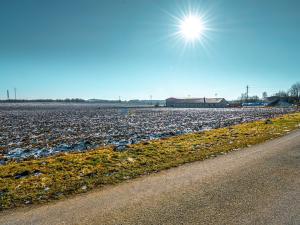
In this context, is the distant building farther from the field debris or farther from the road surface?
the road surface

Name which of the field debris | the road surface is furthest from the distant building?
the road surface

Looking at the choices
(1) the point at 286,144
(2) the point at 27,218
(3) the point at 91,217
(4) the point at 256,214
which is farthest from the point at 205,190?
(1) the point at 286,144

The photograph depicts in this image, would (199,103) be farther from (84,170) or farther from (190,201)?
(190,201)

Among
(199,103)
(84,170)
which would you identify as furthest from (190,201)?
(199,103)

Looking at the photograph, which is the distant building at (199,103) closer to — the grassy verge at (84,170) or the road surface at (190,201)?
the grassy verge at (84,170)

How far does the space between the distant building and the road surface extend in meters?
117

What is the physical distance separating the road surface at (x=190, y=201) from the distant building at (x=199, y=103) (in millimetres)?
117178

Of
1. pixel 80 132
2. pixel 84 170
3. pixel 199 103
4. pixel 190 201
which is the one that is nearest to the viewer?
pixel 190 201

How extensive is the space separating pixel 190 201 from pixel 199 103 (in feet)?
415

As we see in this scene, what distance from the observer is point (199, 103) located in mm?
130000

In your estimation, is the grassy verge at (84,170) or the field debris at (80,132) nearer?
the grassy verge at (84,170)

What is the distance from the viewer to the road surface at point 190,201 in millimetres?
5098

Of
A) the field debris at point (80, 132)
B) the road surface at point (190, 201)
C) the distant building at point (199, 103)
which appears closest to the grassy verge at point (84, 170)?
the road surface at point (190, 201)

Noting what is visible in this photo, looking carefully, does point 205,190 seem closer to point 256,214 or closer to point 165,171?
point 256,214
